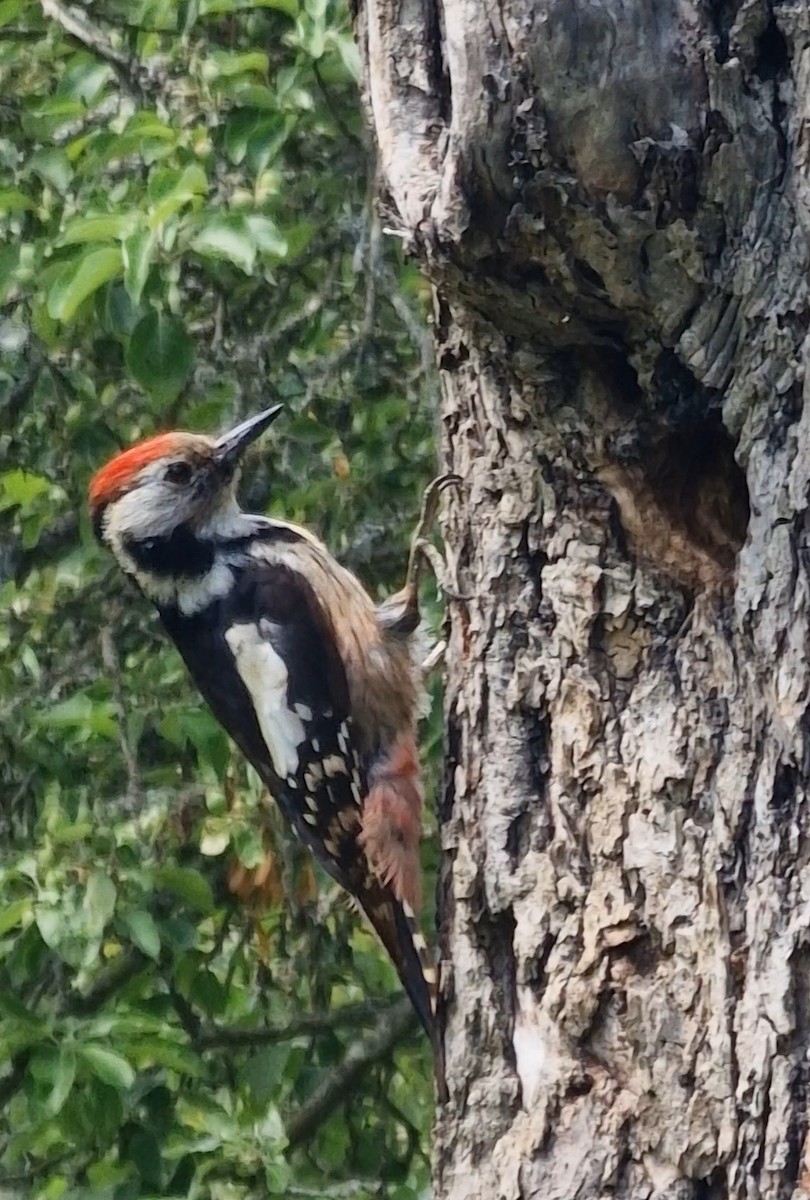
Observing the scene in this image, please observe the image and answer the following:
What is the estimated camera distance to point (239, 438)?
279 cm

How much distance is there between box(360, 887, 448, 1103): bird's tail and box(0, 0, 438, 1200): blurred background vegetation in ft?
0.79

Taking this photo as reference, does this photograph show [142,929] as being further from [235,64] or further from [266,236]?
[235,64]

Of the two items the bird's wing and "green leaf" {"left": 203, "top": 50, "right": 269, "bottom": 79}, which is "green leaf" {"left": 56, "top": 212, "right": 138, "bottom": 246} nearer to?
"green leaf" {"left": 203, "top": 50, "right": 269, "bottom": 79}

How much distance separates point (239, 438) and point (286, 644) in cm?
41

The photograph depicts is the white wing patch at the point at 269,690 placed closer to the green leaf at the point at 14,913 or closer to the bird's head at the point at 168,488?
the bird's head at the point at 168,488

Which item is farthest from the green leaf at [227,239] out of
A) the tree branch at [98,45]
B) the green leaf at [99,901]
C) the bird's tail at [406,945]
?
the bird's tail at [406,945]

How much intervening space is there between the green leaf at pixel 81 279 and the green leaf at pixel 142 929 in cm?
96

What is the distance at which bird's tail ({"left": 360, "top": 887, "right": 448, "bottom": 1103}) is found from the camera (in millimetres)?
2355

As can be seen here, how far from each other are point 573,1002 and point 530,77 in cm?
100

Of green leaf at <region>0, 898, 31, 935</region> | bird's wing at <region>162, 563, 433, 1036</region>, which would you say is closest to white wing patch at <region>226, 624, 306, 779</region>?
bird's wing at <region>162, 563, 433, 1036</region>

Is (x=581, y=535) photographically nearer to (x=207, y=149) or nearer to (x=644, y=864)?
(x=644, y=864)

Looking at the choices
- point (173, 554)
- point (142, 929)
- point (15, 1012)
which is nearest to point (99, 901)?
point (142, 929)

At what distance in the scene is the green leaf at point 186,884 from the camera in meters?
2.62

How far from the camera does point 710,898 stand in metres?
1.61
